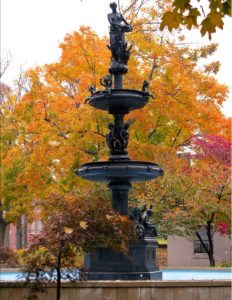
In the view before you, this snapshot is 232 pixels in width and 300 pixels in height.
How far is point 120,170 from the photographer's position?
16688mm

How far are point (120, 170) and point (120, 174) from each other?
0.56ft

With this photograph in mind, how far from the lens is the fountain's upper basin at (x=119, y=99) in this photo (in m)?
16.8

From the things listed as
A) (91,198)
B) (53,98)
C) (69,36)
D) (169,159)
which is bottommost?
(91,198)

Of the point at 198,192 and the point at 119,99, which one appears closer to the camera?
the point at 119,99

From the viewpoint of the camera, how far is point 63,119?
29.2m

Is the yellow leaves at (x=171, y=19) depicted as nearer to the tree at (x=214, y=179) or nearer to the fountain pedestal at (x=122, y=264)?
the fountain pedestal at (x=122, y=264)

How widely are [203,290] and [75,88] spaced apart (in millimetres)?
18943

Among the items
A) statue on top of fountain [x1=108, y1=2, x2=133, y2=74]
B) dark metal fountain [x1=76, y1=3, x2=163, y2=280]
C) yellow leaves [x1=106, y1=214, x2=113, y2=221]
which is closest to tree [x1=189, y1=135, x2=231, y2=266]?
dark metal fountain [x1=76, y1=3, x2=163, y2=280]

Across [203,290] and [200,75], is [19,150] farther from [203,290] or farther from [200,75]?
[203,290]

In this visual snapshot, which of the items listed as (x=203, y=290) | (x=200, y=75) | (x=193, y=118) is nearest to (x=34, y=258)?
(x=203, y=290)

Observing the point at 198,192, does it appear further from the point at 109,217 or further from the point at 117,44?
the point at 109,217

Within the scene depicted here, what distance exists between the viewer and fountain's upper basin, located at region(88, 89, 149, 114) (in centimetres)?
1678

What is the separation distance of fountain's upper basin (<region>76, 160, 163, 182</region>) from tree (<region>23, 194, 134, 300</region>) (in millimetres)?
2628

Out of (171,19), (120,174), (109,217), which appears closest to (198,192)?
(120,174)
